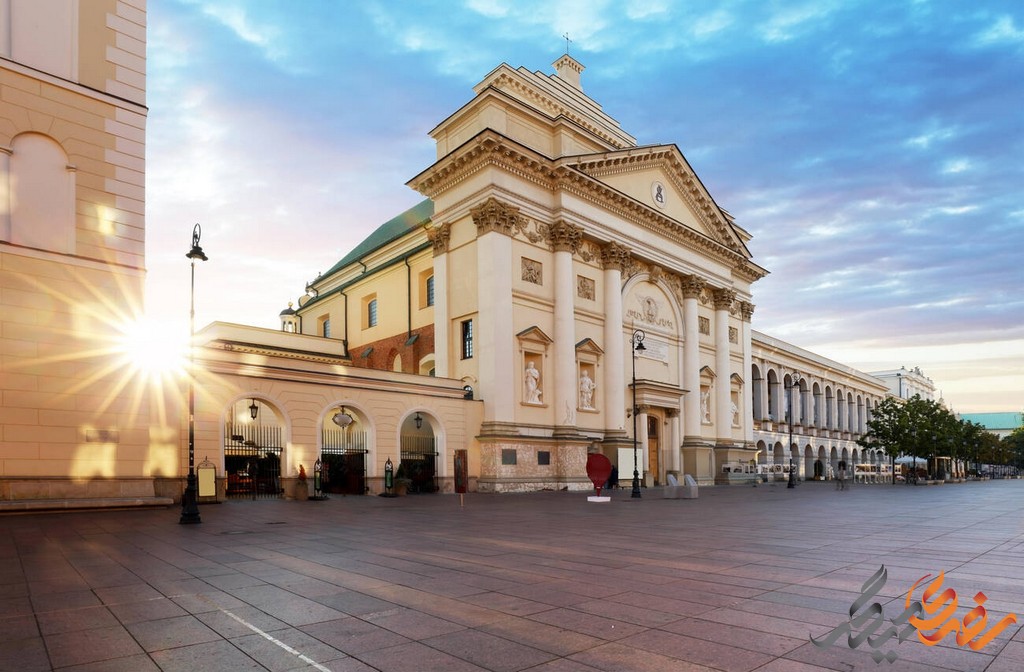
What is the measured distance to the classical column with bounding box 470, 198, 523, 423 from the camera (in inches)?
1302

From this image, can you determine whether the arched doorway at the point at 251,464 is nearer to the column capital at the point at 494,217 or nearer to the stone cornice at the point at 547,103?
the column capital at the point at 494,217

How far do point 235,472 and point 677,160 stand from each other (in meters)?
31.2

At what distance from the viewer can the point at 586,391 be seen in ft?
122

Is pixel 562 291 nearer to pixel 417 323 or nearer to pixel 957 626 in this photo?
pixel 417 323

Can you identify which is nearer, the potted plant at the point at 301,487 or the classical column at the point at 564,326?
the potted plant at the point at 301,487

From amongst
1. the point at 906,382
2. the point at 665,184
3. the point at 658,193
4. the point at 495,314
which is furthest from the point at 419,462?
the point at 906,382

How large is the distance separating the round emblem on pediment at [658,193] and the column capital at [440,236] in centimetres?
1346

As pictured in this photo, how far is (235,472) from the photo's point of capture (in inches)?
1136

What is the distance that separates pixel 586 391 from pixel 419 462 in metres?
10.1

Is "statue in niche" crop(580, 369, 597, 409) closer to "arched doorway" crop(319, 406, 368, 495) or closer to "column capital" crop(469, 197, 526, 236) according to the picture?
"column capital" crop(469, 197, 526, 236)

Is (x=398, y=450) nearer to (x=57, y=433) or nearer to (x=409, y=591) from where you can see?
(x=57, y=433)

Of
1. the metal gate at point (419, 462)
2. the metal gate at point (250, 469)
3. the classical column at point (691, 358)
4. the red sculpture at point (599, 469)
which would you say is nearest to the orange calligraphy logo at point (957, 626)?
the red sculpture at point (599, 469)

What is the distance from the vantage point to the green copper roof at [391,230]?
49.0 m

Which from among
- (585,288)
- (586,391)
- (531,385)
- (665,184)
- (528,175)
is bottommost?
(586,391)
